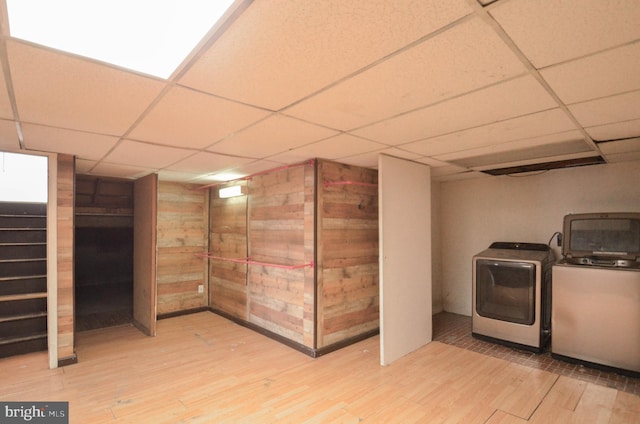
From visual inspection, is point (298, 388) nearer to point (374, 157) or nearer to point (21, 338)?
point (374, 157)

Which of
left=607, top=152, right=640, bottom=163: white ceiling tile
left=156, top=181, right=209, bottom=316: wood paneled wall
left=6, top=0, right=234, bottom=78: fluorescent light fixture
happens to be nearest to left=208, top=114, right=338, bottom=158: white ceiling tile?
left=6, top=0, right=234, bottom=78: fluorescent light fixture

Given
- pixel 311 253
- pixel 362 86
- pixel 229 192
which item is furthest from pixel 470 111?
pixel 229 192

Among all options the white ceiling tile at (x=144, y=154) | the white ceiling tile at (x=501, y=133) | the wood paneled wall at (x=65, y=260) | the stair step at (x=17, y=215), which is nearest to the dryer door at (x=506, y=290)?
the white ceiling tile at (x=501, y=133)

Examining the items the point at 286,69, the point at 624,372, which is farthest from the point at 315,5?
the point at 624,372

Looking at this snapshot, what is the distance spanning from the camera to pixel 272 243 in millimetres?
4137

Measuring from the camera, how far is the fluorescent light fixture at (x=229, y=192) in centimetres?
452

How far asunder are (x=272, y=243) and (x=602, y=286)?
11.4 feet

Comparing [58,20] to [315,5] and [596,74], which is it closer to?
[315,5]

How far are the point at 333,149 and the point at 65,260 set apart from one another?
2.95 metres

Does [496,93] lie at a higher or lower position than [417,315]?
higher

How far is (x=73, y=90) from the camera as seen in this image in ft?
5.40

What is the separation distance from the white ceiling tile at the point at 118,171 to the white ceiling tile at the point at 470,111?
299cm

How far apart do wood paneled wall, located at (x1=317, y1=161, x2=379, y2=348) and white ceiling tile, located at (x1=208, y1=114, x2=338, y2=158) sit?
2.56ft

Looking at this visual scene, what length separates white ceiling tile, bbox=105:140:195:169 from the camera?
2.86m
